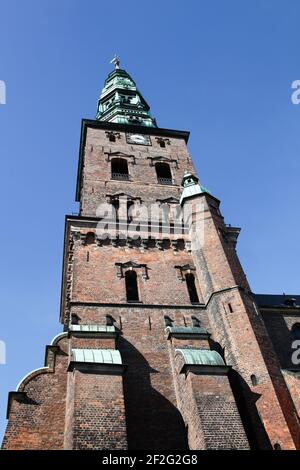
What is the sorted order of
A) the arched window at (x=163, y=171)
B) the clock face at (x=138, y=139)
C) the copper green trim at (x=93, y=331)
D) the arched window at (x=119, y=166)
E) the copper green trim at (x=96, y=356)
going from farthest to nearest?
1. the clock face at (x=138, y=139)
2. the arched window at (x=163, y=171)
3. the arched window at (x=119, y=166)
4. the copper green trim at (x=93, y=331)
5. the copper green trim at (x=96, y=356)

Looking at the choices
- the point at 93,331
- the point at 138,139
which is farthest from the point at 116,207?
the point at 93,331

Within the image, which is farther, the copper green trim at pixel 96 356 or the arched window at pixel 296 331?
the arched window at pixel 296 331

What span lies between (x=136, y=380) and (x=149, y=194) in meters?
10.9

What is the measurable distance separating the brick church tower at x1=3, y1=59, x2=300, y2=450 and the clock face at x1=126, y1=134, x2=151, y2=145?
4257 millimetres

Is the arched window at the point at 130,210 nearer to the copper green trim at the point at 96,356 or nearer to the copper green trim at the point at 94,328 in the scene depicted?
the copper green trim at the point at 94,328

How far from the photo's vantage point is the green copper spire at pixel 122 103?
107ft

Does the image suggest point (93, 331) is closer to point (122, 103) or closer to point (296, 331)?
point (296, 331)

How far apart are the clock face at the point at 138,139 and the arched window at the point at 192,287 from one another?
11733 mm

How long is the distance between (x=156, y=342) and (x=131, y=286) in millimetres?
3065

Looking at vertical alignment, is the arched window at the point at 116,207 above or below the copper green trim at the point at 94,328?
above

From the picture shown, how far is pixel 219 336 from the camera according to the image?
16.2 meters

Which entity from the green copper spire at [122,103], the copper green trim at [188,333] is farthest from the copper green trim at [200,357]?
the green copper spire at [122,103]

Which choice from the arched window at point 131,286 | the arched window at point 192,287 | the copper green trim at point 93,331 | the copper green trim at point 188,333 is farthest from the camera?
the arched window at point 192,287
